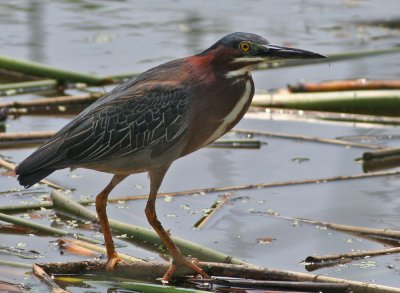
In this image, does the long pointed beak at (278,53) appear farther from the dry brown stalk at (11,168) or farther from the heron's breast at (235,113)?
the dry brown stalk at (11,168)

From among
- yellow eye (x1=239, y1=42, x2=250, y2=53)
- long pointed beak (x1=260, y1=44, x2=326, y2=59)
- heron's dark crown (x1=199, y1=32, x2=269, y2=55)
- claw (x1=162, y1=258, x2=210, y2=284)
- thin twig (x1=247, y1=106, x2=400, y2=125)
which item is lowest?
claw (x1=162, y1=258, x2=210, y2=284)

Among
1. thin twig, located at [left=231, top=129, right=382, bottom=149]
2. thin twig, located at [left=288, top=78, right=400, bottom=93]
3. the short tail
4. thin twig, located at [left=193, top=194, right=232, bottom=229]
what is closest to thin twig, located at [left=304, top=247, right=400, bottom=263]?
thin twig, located at [left=193, top=194, right=232, bottom=229]

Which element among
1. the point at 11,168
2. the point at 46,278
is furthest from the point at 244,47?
the point at 11,168

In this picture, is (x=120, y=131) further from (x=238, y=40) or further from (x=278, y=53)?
(x=278, y=53)

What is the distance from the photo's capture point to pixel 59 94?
9.39 meters

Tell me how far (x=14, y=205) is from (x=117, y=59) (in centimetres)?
422

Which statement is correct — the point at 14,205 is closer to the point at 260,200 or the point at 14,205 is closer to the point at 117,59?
the point at 260,200

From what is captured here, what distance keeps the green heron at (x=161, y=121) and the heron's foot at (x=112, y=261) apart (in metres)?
0.03

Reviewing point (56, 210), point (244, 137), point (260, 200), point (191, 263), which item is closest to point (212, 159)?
point (244, 137)

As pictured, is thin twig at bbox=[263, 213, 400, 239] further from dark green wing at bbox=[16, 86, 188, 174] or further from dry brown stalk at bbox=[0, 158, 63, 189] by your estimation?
dry brown stalk at bbox=[0, 158, 63, 189]

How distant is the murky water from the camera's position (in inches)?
252

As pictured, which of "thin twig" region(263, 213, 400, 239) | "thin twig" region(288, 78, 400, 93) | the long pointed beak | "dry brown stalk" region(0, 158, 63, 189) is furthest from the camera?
"thin twig" region(288, 78, 400, 93)

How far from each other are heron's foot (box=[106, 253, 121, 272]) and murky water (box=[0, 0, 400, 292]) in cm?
31

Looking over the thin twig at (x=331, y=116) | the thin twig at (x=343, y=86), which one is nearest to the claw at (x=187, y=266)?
the thin twig at (x=331, y=116)
